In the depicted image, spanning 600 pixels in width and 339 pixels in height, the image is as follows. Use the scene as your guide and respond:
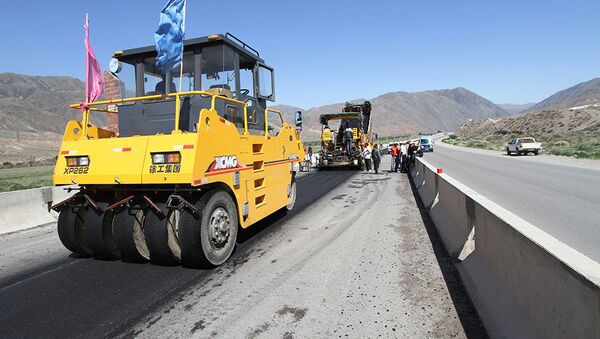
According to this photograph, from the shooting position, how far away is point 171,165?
14.5 ft

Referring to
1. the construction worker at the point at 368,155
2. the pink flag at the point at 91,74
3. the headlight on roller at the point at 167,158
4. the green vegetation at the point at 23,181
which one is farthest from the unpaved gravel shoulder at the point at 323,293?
the green vegetation at the point at 23,181

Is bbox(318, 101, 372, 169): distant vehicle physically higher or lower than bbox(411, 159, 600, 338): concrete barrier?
higher

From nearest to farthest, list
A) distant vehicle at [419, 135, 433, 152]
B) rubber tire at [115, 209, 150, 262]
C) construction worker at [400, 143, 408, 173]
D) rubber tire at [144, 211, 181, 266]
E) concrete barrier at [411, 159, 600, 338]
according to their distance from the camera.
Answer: concrete barrier at [411, 159, 600, 338]
rubber tire at [144, 211, 181, 266]
rubber tire at [115, 209, 150, 262]
construction worker at [400, 143, 408, 173]
distant vehicle at [419, 135, 433, 152]

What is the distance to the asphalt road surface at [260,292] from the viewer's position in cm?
332

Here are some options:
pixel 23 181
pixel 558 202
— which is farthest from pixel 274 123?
pixel 23 181

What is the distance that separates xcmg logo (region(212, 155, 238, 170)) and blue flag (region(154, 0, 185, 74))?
1.62m

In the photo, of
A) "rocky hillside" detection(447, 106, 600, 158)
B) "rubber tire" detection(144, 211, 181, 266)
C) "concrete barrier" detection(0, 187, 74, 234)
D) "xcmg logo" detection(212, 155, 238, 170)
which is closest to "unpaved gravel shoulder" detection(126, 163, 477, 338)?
"rubber tire" detection(144, 211, 181, 266)

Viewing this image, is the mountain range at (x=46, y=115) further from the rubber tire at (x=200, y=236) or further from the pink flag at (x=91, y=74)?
the rubber tire at (x=200, y=236)

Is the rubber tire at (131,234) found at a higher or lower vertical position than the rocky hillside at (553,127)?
lower

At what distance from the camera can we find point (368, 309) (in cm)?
360

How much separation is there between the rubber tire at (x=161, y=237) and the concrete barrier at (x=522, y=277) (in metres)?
3.65

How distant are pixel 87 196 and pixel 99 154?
2.27 ft

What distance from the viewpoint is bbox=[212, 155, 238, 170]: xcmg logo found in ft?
16.0

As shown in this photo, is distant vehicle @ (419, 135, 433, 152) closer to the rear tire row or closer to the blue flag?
the blue flag
